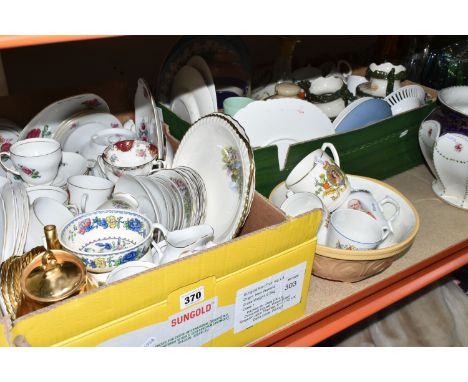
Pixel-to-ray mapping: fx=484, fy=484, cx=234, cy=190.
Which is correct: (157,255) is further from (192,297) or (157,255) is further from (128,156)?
(128,156)

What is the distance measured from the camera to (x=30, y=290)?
54 cm

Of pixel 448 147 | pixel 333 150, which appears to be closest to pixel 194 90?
pixel 333 150

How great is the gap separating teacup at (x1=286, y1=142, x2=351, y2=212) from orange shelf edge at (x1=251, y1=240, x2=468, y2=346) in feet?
0.60

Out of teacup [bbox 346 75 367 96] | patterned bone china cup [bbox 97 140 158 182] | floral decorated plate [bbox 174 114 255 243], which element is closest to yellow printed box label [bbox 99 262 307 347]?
floral decorated plate [bbox 174 114 255 243]

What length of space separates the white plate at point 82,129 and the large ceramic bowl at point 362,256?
393mm

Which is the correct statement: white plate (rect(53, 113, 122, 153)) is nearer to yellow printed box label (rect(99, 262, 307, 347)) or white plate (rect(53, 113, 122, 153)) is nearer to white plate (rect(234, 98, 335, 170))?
white plate (rect(234, 98, 335, 170))

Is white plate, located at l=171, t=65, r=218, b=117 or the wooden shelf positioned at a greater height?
white plate, located at l=171, t=65, r=218, b=117

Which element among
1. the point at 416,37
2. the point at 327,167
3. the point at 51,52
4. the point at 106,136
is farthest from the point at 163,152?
the point at 416,37

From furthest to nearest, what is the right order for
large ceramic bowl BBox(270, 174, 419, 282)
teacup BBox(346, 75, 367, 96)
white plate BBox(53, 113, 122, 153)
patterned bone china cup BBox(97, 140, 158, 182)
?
teacup BBox(346, 75, 367, 96) < white plate BBox(53, 113, 122, 153) < patterned bone china cup BBox(97, 140, 158, 182) < large ceramic bowl BBox(270, 174, 419, 282)

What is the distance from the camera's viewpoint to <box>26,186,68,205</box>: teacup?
821 millimetres

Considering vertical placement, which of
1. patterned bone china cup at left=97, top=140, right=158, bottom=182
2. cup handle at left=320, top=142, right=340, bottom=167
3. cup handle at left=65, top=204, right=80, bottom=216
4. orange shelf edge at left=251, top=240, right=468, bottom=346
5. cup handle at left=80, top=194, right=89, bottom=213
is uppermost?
cup handle at left=320, top=142, right=340, bottom=167

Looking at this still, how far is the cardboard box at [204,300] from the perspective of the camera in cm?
51

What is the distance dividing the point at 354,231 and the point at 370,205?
0.07m
